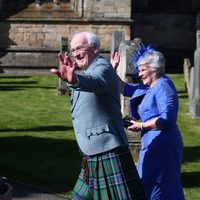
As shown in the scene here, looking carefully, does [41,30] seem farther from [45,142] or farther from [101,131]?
[101,131]

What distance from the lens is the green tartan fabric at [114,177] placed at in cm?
483

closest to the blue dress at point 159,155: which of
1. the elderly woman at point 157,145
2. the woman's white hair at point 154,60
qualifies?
the elderly woman at point 157,145

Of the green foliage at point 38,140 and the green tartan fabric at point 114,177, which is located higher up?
the green tartan fabric at point 114,177

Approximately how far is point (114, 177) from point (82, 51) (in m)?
1.00

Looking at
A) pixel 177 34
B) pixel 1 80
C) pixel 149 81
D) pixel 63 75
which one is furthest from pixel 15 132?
pixel 177 34

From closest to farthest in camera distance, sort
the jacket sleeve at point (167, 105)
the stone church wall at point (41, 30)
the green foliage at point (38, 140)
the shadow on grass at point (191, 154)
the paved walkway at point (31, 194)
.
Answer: the jacket sleeve at point (167, 105) → the paved walkway at point (31, 194) → the green foliage at point (38, 140) → the shadow on grass at point (191, 154) → the stone church wall at point (41, 30)

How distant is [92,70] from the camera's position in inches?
187

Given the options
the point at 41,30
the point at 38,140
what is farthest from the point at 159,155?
the point at 41,30

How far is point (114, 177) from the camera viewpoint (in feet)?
15.9

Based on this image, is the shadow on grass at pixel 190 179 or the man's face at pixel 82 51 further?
the shadow on grass at pixel 190 179

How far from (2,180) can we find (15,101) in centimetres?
1089

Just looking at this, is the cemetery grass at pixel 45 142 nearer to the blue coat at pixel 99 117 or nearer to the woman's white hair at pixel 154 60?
the woman's white hair at pixel 154 60

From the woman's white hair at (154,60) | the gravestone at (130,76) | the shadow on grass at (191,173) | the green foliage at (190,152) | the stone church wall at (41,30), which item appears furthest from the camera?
the stone church wall at (41,30)

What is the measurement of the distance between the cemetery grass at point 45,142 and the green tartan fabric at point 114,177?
8.09 ft
